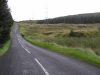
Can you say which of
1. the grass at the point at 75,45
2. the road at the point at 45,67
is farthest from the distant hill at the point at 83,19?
the road at the point at 45,67

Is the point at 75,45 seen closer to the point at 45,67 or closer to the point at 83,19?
the point at 45,67

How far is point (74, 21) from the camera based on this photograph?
580ft

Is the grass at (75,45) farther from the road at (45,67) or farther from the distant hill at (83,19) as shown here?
the distant hill at (83,19)

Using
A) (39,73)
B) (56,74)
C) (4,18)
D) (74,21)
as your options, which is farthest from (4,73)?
(74,21)

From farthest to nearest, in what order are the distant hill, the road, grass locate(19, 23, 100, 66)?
the distant hill < grass locate(19, 23, 100, 66) < the road

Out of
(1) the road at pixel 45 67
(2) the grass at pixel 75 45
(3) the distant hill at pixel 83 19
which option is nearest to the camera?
(1) the road at pixel 45 67

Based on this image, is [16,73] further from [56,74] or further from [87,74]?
[87,74]

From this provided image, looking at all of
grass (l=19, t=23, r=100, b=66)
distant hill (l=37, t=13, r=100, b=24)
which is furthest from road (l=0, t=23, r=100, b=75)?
distant hill (l=37, t=13, r=100, b=24)

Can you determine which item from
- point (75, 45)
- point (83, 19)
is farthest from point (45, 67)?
point (83, 19)

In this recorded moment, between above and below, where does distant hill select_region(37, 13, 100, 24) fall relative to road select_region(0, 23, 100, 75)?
below

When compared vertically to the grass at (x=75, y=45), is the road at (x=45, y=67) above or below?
above

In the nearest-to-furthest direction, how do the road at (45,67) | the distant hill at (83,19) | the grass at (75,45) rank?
1. the road at (45,67)
2. the grass at (75,45)
3. the distant hill at (83,19)

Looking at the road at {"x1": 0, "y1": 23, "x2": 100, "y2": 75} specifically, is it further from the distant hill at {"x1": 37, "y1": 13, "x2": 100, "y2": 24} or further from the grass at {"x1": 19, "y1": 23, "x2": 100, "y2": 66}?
the distant hill at {"x1": 37, "y1": 13, "x2": 100, "y2": 24}

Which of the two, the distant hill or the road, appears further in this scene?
the distant hill
